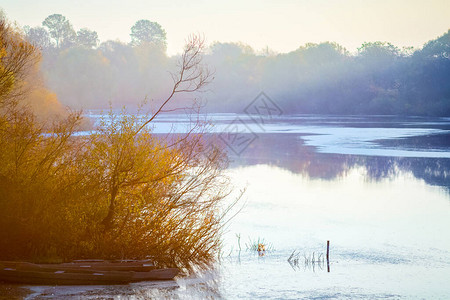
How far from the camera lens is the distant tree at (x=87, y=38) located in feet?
348

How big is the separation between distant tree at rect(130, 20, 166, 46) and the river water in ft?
256

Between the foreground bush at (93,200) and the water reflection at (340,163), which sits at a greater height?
the foreground bush at (93,200)

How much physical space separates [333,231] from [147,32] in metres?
95.5

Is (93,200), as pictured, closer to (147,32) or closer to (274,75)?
(274,75)

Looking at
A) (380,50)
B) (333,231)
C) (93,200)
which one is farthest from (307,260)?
(380,50)

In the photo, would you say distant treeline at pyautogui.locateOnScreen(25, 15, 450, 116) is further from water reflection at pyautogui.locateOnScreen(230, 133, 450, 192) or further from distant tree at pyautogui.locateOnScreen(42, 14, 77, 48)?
water reflection at pyautogui.locateOnScreen(230, 133, 450, 192)

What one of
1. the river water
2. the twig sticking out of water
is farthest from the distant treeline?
the twig sticking out of water

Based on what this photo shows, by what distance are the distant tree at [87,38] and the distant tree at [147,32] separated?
6.32m

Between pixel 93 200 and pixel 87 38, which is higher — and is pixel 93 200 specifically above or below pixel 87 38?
below

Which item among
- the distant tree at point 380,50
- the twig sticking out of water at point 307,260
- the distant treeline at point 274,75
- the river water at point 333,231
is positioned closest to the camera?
the river water at point 333,231

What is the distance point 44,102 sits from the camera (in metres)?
45.6

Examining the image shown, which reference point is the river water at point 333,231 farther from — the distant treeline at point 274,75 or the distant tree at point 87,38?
the distant tree at point 87,38

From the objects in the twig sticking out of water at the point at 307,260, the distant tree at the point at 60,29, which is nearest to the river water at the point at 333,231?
the twig sticking out of water at the point at 307,260

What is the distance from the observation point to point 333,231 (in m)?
17.5
